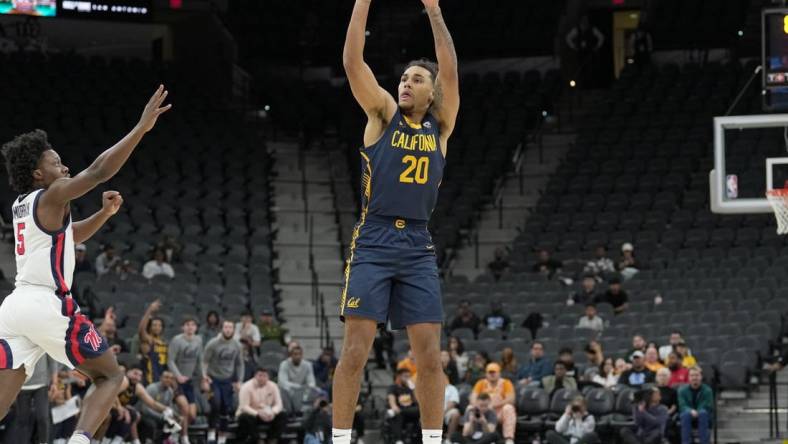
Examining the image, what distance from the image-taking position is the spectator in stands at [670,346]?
1955 centimetres

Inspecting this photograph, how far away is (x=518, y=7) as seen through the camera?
33000 millimetres

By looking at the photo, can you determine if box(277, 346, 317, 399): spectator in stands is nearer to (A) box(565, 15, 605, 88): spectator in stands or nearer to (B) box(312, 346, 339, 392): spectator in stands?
(B) box(312, 346, 339, 392): spectator in stands

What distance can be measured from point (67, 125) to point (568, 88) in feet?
36.3

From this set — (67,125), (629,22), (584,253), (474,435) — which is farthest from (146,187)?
(629,22)

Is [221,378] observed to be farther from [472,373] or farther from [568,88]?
[568,88]

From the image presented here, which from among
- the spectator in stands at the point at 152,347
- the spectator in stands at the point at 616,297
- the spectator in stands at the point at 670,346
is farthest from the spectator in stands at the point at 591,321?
the spectator in stands at the point at 152,347

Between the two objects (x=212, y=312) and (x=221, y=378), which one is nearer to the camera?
(x=221, y=378)

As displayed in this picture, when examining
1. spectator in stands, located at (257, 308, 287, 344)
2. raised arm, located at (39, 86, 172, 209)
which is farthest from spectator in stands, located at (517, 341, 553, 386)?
raised arm, located at (39, 86, 172, 209)

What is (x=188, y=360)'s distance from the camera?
1866 centimetres

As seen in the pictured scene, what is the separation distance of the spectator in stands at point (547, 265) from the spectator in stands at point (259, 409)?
679 centimetres

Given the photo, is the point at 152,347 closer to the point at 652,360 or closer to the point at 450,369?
the point at 450,369

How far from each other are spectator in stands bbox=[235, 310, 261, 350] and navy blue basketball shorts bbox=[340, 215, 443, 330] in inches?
471

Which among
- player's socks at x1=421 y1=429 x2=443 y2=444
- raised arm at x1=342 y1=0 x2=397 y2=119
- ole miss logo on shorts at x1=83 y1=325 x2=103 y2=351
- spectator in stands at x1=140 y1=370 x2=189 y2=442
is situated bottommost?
spectator in stands at x1=140 y1=370 x2=189 y2=442

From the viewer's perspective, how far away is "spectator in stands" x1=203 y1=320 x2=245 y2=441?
18672mm
